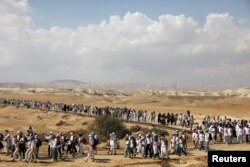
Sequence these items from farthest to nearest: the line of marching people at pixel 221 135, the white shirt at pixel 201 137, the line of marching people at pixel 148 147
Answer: the line of marching people at pixel 221 135, the white shirt at pixel 201 137, the line of marching people at pixel 148 147

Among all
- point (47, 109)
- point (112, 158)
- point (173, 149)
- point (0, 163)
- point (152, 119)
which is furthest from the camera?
point (47, 109)

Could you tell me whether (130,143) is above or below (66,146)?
above

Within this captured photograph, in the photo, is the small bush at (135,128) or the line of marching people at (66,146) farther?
the small bush at (135,128)

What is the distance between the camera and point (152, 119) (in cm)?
4909

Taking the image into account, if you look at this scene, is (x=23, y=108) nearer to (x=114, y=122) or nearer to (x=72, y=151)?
(x=114, y=122)

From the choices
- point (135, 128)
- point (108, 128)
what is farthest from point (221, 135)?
point (135, 128)

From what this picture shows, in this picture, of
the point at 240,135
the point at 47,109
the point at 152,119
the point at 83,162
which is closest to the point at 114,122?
the point at 152,119

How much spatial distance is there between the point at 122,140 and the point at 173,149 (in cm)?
979

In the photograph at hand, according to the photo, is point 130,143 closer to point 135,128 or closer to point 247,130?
point 247,130

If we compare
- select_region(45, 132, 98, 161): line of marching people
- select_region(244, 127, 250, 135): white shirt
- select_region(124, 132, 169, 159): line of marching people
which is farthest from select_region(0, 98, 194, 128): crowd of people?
select_region(45, 132, 98, 161): line of marching people

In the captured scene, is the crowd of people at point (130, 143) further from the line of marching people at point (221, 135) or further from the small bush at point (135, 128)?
the small bush at point (135, 128)

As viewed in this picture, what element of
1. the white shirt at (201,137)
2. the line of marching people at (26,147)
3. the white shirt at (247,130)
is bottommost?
the line of marching people at (26,147)

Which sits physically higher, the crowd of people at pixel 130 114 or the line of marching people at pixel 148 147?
the crowd of people at pixel 130 114

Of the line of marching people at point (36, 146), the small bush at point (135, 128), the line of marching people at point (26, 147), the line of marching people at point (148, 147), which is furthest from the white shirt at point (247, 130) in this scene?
the line of marching people at point (26, 147)
